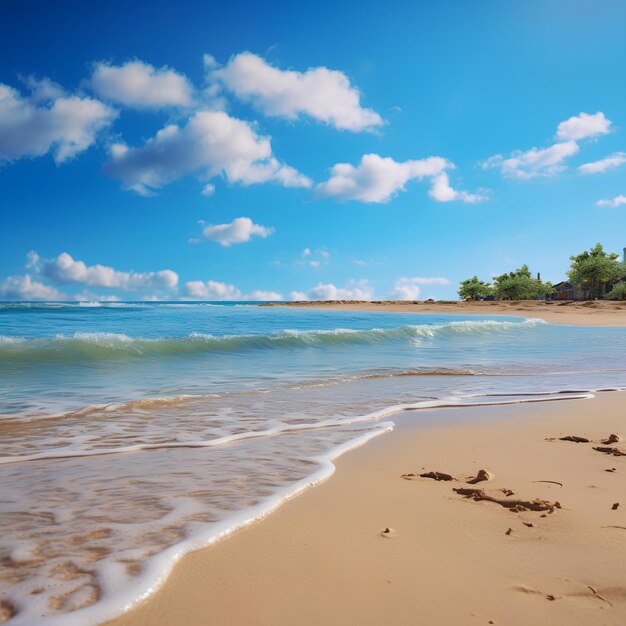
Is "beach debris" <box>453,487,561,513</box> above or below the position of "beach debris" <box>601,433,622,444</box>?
above

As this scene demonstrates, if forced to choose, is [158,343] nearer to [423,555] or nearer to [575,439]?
[575,439]

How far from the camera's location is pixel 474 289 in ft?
267

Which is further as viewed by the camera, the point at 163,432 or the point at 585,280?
the point at 585,280

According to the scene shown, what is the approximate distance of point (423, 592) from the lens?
1826 millimetres

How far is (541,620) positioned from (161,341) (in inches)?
499

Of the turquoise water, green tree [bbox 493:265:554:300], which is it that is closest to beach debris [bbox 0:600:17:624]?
the turquoise water

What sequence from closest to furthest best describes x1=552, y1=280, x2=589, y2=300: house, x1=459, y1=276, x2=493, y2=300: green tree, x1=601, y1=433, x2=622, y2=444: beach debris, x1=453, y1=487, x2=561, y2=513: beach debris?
1. x1=453, y1=487, x2=561, y2=513: beach debris
2. x1=601, y1=433, x2=622, y2=444: beach debris
3. x1=552, y1=280, x2=589, y2=300: house
4. x1=459, y1=276, x2=493, y2=300: green tree

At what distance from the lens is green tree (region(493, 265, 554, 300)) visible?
67875mm

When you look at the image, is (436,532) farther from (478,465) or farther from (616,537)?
(478,465)

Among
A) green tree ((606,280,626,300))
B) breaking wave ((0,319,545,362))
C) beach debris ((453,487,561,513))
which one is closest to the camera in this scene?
beach debris ((453,487,561,513))

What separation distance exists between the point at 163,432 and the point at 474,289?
3229 inches

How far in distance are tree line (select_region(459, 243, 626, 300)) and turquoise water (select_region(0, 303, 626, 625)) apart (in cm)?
5114

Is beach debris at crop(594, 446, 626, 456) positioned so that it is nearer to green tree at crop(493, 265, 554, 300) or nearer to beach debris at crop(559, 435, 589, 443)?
beach debris at crop(559, 435, 589, 443)

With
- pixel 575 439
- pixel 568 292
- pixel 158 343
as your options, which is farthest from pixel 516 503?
pixel 568 292
